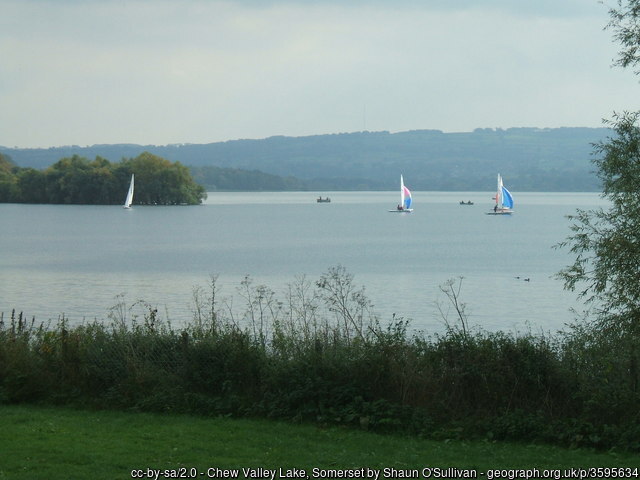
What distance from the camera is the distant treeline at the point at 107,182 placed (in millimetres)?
162000

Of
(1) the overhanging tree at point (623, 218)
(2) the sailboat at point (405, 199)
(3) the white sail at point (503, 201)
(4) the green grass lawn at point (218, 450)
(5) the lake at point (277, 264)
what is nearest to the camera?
(4) the green grass lawn at point (218, 450)

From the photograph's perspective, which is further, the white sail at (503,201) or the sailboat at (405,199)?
the sailboat at (405,199)

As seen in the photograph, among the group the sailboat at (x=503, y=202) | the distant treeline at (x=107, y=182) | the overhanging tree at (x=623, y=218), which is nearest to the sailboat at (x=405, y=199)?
the sailboat at (x=503, y=202)

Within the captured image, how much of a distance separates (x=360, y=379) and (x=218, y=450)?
291 centimetres

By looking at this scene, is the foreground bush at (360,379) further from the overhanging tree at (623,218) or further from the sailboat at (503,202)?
the sailboat at (503,202)

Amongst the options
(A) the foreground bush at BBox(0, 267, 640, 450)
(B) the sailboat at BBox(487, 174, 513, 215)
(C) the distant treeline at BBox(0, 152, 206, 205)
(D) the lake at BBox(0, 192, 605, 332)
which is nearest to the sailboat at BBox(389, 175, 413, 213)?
(B) the sailboat at BBox(487, 174, 513, 215)

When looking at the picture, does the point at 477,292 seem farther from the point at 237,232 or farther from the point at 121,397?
the point at 237,232

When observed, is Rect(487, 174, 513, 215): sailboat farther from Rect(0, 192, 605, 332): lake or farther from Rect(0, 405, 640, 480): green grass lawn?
Rect(0, 405, 640, 480): green grass lawn

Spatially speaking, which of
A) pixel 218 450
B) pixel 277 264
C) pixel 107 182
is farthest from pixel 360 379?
pixel 107 182

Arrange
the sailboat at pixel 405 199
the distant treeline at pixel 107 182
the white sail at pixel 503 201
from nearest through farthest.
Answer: the white sail at pixel 503 201 → the sailboat at pixel 405 199 → the distant treeline at pixel 107 182

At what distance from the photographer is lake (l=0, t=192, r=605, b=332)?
3534 cm

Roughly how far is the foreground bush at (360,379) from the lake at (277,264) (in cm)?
454

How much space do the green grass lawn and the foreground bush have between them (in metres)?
0.55

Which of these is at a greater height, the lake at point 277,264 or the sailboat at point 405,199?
the sailboat at point 405,199
